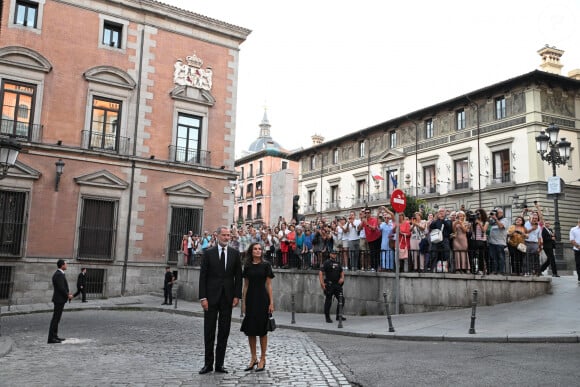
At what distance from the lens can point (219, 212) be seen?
26078 mm

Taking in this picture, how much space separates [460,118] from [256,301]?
3864 centimetres

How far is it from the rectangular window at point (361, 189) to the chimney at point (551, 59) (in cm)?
1971

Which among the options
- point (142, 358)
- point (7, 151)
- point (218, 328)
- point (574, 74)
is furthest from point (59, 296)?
point (574, 74)

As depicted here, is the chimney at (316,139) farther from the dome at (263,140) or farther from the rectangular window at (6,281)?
the rectangular window at (6,281)

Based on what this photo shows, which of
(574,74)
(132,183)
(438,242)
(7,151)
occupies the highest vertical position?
(574,74)

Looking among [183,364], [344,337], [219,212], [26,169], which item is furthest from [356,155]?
[183,364]

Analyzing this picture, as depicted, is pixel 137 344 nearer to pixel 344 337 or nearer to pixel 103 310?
pixel 344 337

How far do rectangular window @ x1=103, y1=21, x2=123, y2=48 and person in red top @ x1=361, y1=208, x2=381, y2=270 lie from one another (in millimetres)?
16073

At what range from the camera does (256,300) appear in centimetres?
762

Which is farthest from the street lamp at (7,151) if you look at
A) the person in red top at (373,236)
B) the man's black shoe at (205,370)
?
the person in red top at (373,236)

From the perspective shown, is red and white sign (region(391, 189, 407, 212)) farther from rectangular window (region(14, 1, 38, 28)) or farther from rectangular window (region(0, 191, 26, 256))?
rectangular window (region(14, 1, 38, 28))

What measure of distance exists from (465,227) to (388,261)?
2449 millimetres

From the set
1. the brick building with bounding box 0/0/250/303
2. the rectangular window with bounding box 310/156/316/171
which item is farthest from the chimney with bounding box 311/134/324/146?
the brick building with bounding box 0/0/250/303

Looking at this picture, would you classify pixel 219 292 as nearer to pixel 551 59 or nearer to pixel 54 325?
pixel 54 325
